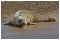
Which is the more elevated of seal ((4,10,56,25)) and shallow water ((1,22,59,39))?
seal ((4,10,56,25))

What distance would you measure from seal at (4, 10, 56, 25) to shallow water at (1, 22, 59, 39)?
0.28 feet

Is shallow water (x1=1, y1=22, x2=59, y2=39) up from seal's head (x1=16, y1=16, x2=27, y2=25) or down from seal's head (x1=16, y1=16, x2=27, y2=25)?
down

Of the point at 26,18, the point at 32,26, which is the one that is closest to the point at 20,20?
the point at 26,18

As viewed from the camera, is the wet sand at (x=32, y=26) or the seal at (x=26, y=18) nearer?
the wet sand at (x=32, y=26)

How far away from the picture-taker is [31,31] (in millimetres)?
3174

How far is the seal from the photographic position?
327 cm

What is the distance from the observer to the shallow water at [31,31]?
315cm

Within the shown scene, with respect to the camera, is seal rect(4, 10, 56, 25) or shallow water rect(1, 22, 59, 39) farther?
seal rect(4, 10, 56, 25)

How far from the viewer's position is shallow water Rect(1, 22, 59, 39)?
3154 mm

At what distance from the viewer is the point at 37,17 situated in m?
3.36

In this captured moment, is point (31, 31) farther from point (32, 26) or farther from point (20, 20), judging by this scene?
point (20, 20)

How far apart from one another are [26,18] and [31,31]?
237 millimetres

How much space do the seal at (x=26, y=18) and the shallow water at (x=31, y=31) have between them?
85 millimetres

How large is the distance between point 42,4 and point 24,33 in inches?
17.8
